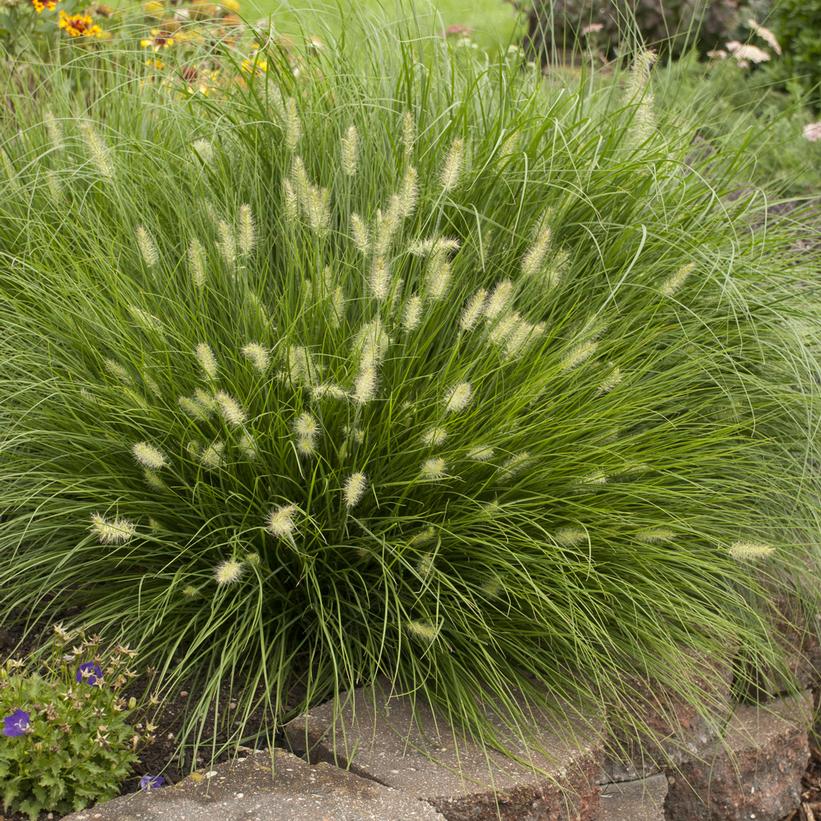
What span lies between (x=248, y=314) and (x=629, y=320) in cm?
110

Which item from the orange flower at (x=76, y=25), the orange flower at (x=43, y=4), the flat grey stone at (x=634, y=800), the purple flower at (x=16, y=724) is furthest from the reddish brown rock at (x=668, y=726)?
the orange flower at (x=43, y=4)

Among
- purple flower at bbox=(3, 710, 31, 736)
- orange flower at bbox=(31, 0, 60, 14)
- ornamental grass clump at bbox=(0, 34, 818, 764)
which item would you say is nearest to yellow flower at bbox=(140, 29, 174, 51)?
orange flower at bbox=(31, 0, 60, 14)

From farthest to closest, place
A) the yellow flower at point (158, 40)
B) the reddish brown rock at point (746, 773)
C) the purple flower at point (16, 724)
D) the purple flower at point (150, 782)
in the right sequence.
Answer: the yellow flower at point (158, 40) → the reddish brown rock at point (746, 773) → the purple flower at point (150, 782) → the purple flower at point (16, 724)

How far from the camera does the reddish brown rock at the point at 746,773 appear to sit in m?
3.10

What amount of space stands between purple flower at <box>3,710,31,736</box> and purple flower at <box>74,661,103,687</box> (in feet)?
0.51

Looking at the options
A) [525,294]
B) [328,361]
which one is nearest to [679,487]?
[525,294]

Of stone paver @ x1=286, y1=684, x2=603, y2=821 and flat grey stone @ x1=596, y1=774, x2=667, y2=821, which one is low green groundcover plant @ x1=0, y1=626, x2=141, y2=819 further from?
flat grey stone @ x1=596, y1=774, x2=667, y2=821

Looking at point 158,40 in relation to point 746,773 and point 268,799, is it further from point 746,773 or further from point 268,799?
point 746,773

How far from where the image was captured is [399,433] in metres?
2.68

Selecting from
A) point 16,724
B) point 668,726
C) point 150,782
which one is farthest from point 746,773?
point 16,724

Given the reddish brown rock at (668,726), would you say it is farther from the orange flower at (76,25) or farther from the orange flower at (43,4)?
the orange flower at (43,4)

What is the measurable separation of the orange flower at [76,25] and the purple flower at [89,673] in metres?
3.64

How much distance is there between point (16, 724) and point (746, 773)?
6.67ft

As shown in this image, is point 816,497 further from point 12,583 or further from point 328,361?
point 12,583
